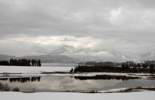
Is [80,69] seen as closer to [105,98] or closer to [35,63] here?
[35,63]

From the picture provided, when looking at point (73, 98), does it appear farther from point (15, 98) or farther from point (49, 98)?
point (15, 98)

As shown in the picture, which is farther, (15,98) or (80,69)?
(80,69)

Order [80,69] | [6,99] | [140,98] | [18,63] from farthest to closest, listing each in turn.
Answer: [18,63] < [80,69] < [140,98] < [6,99]

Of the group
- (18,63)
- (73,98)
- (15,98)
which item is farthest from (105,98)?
(18,63)

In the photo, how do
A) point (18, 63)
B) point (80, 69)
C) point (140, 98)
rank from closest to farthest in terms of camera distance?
point (140, 98) → point (80, 69) → point (18, 63)

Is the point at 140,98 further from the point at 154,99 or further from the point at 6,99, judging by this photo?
the point at 6,99

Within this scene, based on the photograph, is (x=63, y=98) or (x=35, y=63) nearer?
(x=63, y=98)

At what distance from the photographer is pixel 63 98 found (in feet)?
73.9

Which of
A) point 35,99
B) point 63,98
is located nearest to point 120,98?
point 63,98

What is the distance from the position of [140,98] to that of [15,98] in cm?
1002

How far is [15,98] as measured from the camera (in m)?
22.1

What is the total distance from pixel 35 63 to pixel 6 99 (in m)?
123

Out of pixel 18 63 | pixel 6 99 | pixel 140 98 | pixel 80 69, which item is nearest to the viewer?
pixel 6 99

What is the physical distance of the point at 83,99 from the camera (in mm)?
22281
